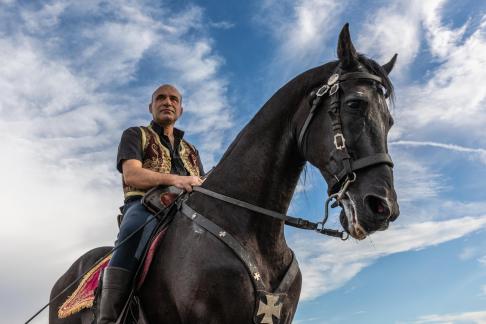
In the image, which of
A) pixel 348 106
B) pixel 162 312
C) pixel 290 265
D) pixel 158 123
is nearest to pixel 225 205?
pixel 290 265

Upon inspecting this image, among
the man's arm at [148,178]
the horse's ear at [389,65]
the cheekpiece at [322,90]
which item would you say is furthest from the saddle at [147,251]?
the horse's ear at [389,65]

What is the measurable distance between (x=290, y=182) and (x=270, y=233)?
57cm

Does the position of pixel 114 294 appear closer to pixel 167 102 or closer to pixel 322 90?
pixel 167 102

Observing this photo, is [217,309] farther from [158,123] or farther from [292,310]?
[158,123]

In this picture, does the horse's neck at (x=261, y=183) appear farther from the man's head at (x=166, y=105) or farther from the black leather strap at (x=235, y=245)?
the man's head at (x=166, y=105)

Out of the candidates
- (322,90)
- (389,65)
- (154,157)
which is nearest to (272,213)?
(322,90)

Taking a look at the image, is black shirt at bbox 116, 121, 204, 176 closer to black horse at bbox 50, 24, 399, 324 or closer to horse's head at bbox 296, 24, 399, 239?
black horse at bbox 50, 24, 399, 324

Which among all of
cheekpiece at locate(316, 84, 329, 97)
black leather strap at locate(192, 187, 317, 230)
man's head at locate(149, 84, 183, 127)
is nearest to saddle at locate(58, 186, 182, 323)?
black leather strap at locate(192, 187, 317, 230)

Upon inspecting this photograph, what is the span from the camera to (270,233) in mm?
5039

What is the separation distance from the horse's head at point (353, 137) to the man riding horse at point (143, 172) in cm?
158

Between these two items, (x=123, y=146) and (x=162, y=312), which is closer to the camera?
(x=162, y=312)

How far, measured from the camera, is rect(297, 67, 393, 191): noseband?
445 centimetres

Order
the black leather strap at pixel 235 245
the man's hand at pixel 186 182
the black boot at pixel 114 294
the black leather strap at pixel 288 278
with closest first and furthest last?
the black leather strap at pixel 235 245
the black leather strap at pixel 288 278
the black boot at pixel 114 294
the man's hand at pixel 186 182

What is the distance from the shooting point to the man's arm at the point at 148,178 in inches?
221
